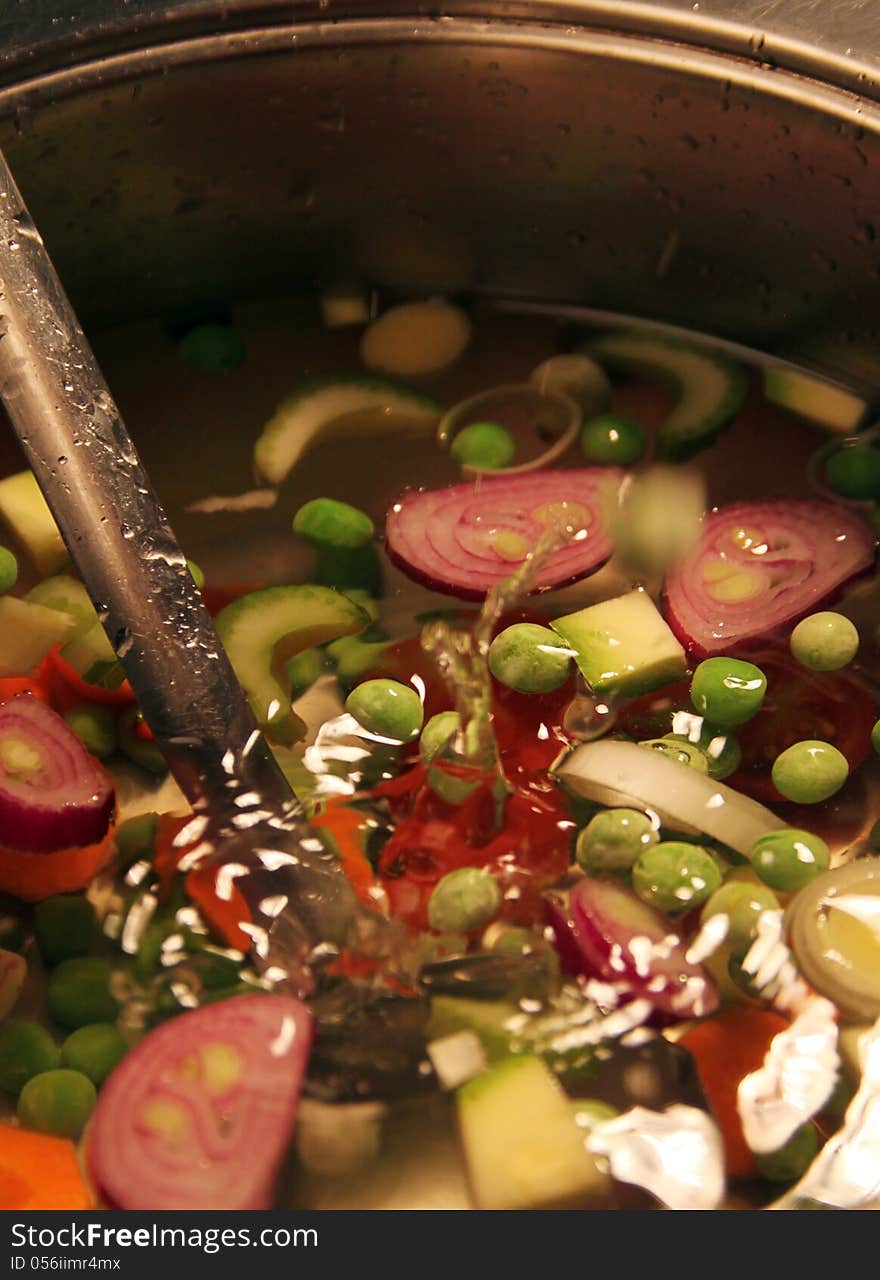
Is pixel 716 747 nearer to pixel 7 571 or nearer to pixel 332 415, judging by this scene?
pixel 332 415

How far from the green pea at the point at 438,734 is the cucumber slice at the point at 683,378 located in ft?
1.22

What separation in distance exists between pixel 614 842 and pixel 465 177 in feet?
2.20

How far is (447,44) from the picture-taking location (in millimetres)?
1192

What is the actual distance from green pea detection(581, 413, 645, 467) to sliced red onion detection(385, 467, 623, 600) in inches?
0.9

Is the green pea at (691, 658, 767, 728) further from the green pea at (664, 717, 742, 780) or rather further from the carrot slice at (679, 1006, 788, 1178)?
the carrot slice at (679, 1006, 788, 1178)

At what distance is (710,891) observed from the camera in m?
0.99

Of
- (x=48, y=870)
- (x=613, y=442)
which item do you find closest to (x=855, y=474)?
(x=613, y=442)

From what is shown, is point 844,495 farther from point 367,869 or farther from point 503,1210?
point 503,1210

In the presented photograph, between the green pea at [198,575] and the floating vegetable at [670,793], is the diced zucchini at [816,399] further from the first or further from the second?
the green pea at [198,575]

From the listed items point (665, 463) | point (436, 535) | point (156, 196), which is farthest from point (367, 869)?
point (156, 196)

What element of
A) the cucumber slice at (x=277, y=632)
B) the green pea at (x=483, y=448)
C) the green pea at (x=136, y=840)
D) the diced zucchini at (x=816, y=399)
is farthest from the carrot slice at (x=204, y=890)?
the diced zucchini at (x=816, y=399)

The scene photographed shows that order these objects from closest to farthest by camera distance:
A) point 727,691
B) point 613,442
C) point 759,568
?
point 727,691, point 759,568, point 613,442

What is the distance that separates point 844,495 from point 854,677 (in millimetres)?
199

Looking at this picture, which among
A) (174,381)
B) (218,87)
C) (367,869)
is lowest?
(367,869)
